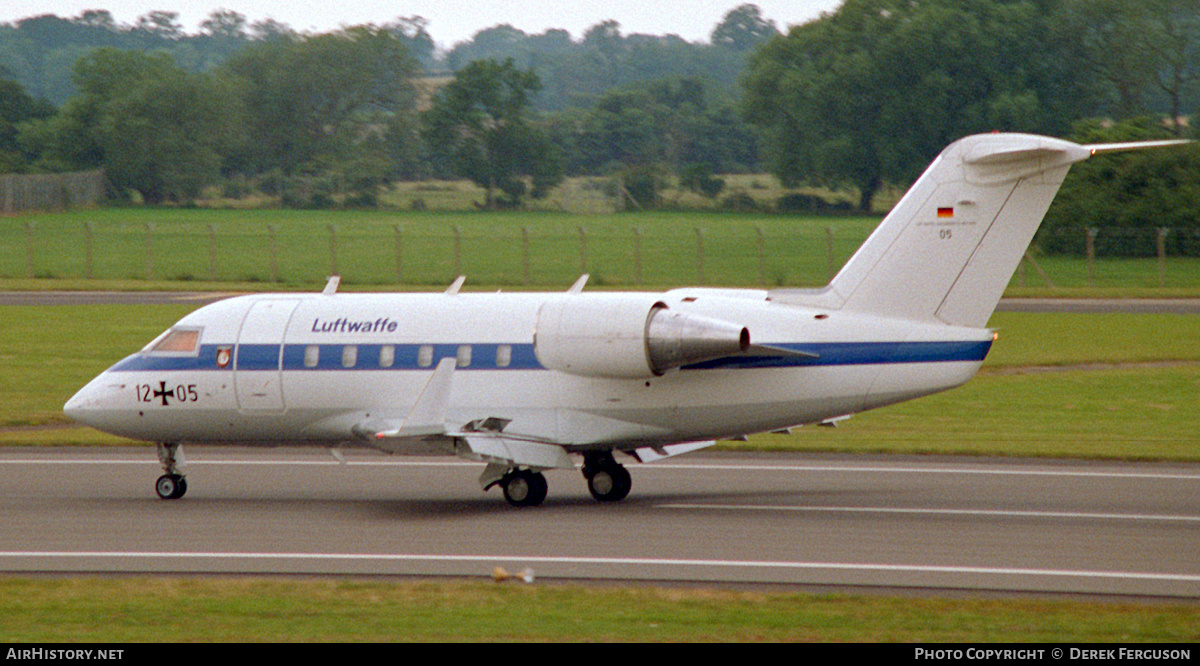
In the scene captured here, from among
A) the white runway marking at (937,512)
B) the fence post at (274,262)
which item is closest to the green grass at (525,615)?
the white runway marking at (937,512)

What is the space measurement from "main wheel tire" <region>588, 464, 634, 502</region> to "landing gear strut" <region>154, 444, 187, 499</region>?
242 inches

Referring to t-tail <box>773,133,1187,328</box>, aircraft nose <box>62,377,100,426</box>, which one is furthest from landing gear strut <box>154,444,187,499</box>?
t-tail <box>773,133,1187,328</box>

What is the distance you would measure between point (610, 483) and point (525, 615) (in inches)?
273

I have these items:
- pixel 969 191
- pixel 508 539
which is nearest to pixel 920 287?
pixel 969 191

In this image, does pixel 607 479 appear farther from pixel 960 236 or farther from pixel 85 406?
pixel 85 406

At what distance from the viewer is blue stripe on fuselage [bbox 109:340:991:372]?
1850 cm

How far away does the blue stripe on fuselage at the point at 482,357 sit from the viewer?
60.7 ft

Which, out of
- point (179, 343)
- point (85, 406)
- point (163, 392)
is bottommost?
point (85, 406)

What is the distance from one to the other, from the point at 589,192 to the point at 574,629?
295ft

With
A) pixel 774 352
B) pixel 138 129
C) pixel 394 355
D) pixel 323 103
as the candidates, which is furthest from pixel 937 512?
pixel 323 103

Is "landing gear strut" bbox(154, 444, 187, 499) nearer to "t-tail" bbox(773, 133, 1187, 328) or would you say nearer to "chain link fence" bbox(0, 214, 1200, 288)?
"t-tail" bbox(773, 133, 1187, 328)

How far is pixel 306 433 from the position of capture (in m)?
20.8

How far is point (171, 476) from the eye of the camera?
20.9 m

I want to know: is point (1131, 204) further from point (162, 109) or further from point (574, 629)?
point (162, 109)
